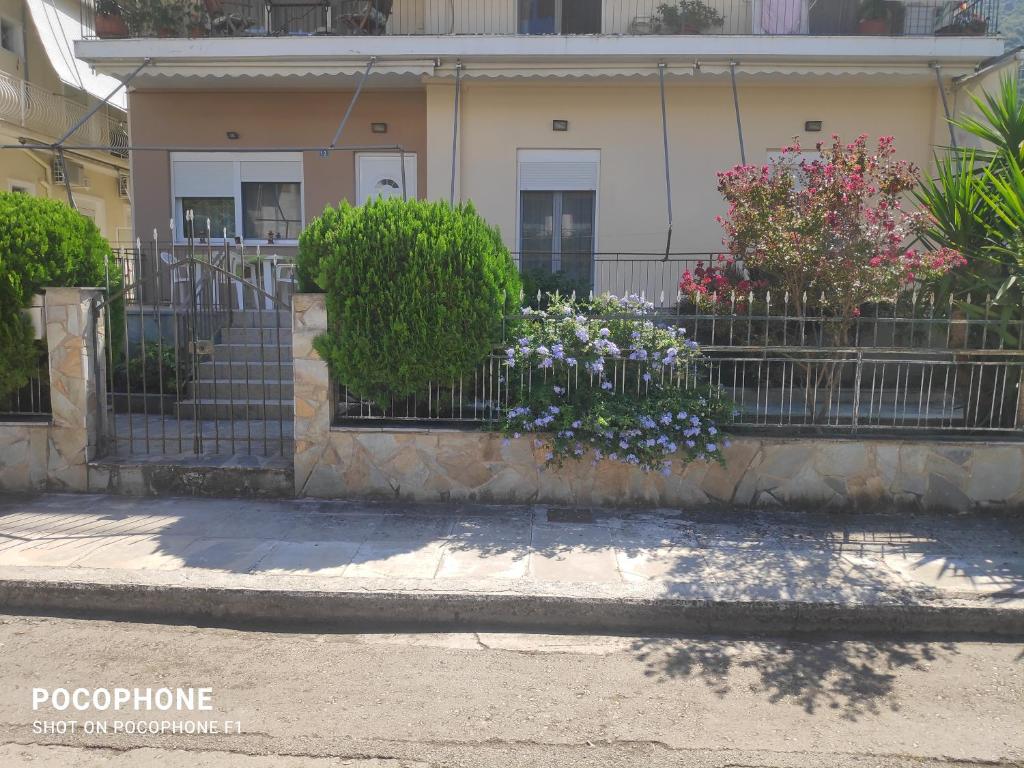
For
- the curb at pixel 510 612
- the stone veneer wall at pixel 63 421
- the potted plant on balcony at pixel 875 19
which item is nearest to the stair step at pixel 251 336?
the stone veneer wall at pixel 63 421

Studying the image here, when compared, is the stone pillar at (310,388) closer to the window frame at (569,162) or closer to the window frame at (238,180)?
the window frame at (569,162)

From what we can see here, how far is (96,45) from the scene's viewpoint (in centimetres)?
1047

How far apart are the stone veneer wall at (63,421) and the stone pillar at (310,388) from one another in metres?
1.87

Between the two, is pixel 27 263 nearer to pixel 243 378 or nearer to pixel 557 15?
pixel 243 378

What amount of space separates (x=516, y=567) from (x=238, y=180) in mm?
9581

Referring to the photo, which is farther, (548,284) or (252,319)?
(548,284)

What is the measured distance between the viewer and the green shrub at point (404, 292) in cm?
588

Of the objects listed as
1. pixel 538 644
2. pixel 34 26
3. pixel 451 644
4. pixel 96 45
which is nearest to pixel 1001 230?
pixel 538 644

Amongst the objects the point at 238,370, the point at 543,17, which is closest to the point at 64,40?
the point at 543,17

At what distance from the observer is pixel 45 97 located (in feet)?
46.1

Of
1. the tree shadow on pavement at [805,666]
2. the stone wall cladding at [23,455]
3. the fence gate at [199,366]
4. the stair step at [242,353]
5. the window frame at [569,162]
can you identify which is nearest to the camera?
the tree shadow on pavement at [805,666]

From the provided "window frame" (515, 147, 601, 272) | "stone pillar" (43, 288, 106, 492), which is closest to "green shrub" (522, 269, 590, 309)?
"window frame" (515, 147, 601, 272)

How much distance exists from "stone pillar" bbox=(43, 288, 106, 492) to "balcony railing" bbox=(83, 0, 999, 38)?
632 cm

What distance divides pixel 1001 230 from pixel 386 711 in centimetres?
591
